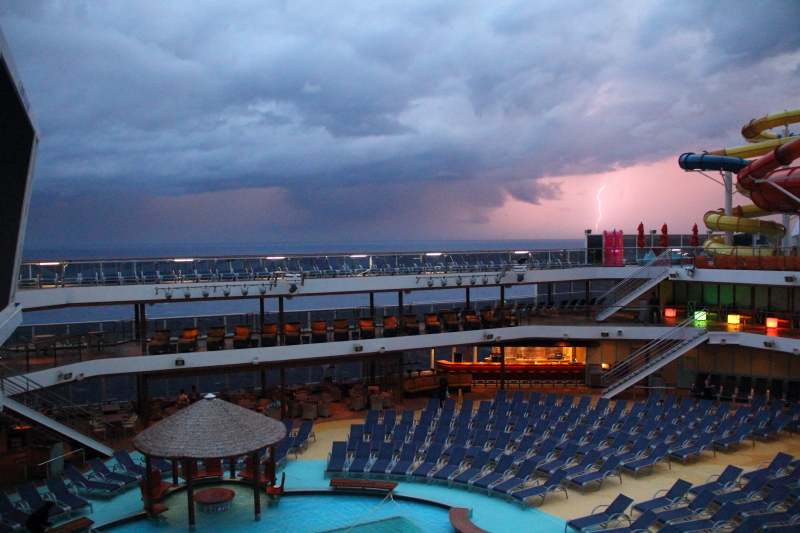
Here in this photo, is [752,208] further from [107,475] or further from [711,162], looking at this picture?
[107,475]

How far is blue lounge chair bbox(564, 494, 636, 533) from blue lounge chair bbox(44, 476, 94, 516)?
34.6ft

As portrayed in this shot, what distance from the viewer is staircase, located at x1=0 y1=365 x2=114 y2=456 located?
47.3 feet

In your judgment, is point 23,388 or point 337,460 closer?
point 23,388

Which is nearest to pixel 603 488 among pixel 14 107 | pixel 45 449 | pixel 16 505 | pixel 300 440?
pixel 300 440

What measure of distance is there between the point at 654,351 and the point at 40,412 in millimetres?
21364

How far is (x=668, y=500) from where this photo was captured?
13250mm

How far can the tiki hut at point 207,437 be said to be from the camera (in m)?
13.0

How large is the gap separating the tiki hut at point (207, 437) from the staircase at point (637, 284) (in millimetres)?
17802

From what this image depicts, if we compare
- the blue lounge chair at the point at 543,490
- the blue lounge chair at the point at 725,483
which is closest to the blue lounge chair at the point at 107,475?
the blue lounge chair at the point at 543,490

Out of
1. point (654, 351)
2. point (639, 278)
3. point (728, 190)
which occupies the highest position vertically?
point (728, 190)

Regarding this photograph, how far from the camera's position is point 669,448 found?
17141 mm

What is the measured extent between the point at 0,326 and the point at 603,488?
46.0ft

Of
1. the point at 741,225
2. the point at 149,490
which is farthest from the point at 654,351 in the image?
the point at 149,490

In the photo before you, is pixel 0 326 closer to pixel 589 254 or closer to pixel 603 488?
Result: pixel 603 488
